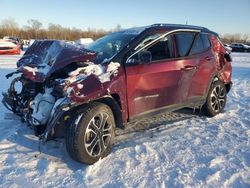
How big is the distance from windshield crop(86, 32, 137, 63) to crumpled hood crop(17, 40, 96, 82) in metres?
0.36

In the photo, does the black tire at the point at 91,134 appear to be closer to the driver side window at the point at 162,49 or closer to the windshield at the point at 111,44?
the windshield at the point at 111,44

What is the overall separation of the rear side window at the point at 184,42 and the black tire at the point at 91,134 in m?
1.84

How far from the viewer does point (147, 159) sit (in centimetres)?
423

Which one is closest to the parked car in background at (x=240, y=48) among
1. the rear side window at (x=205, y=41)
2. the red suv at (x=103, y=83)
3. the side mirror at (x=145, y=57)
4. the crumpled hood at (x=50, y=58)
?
the rear side window at (x=205, y=41)

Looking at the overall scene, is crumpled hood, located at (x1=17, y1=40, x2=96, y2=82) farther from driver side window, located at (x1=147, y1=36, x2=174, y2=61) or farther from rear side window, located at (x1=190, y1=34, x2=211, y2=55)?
rear side window, located at (x1=190, y1=34, x2=211, y2=55)

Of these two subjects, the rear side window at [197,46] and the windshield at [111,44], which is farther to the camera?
the rear side window at [197,46]

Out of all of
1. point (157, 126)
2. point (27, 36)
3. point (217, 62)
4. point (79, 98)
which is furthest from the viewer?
point (27, 36)

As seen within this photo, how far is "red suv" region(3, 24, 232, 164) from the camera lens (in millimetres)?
3943

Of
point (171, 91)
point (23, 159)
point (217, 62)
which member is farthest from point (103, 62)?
point (217, 62)

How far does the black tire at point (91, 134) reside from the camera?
3895mm

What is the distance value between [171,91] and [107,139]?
4.60 feet

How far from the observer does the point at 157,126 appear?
5.66 metres

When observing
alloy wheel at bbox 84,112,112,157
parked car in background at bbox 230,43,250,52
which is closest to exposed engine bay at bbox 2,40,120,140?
alloy wheel at bbox 84,112,112,157

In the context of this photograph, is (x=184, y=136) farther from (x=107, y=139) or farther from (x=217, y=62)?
(x=217, y=62)
